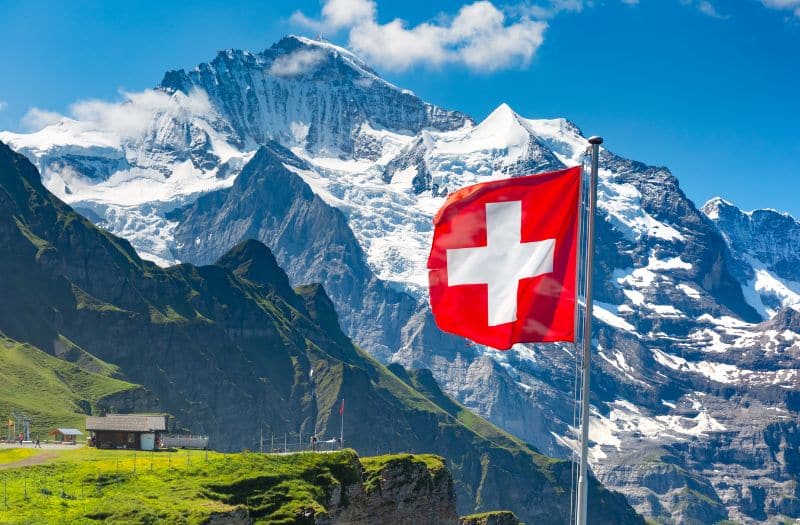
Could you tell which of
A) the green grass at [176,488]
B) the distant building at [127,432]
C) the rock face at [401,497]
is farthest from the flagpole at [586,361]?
the distant building at [127,432]

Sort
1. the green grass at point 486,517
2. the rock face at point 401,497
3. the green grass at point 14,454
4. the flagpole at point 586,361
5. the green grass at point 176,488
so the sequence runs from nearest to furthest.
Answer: the flagpole at point 586,361 → the green grass at point 176,488 → the rock face at point 401,497 → the green grass at point 14,454 → the green grass at point 486,517

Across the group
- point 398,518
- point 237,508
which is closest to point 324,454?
point 398,518

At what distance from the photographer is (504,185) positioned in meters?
45.2

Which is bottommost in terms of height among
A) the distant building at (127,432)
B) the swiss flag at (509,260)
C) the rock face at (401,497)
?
the rock face at (401,497)

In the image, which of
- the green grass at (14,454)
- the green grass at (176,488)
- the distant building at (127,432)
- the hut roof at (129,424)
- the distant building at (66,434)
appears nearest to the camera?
the green grass at (176,488)

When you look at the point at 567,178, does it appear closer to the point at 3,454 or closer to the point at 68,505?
the point at 68,505

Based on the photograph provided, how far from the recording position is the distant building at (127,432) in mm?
116188

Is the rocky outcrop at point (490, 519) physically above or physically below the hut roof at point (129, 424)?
below

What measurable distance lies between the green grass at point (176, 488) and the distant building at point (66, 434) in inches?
2151

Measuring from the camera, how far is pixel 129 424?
118562 mm

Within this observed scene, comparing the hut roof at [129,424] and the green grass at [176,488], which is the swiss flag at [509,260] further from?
the hut roof at [129,424]

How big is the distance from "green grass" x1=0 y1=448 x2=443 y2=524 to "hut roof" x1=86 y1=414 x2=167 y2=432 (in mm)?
26521

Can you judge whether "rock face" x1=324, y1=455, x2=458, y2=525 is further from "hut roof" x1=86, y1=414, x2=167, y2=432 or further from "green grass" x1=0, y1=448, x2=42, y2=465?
"hut roof" x1=86, y1=414, x2=167, y2=432

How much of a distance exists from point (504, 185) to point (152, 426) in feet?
263
